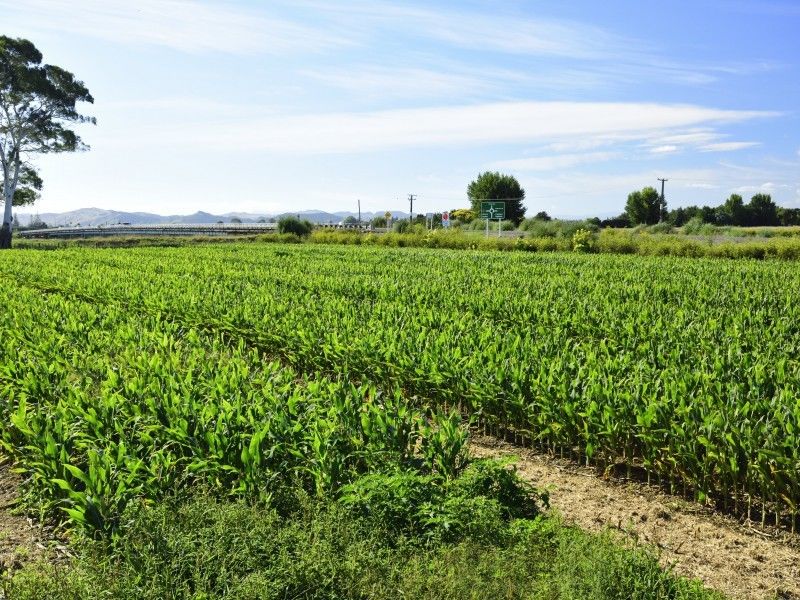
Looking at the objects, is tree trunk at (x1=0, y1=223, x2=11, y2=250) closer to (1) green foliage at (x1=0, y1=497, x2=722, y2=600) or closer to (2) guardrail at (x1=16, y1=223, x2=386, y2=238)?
(2) guardrail at (x1=16, y1=223, x2=386, y2=238)

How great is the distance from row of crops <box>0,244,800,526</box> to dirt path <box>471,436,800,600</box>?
0.80 feet

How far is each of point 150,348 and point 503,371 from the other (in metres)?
4.97

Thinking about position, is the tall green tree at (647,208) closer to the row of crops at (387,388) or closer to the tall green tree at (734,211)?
the tall green tree at (734,211)

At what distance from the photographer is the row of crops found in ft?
17.5

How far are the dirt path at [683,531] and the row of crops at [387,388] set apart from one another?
24cm

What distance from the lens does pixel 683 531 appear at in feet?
17.5

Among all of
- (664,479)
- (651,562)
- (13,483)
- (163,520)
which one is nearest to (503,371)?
(664,479)

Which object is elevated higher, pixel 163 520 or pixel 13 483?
pixel 163 520

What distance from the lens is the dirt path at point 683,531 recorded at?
4652mm

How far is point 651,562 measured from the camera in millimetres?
3857

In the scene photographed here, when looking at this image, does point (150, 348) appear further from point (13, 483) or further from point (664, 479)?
point (664, 479)

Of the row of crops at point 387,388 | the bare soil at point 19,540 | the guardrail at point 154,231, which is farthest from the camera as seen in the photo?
the guardrail at point 154,231

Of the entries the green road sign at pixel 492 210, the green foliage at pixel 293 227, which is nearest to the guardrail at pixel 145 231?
the green foliage at pixel 293 227

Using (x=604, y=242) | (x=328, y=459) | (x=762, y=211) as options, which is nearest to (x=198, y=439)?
(x=328, y=459)
